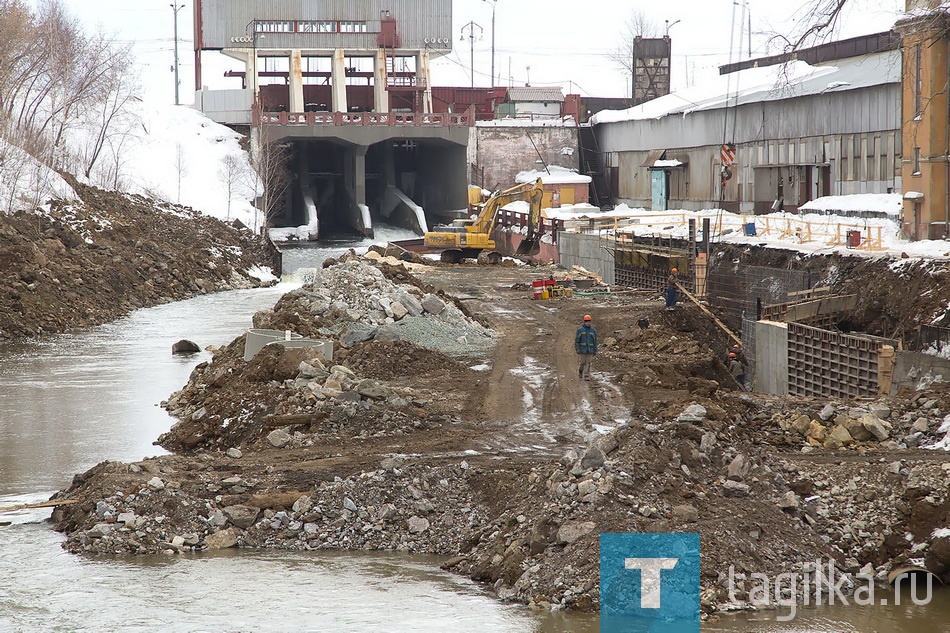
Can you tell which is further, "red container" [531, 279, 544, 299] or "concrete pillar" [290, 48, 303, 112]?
"concrete pillar" [290, 48, 303, 112]

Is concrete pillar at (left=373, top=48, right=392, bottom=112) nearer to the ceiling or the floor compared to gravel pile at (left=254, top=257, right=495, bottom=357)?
nearer to the ceiling

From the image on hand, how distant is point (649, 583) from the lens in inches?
428

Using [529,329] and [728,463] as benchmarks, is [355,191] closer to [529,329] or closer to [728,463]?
[529,329]

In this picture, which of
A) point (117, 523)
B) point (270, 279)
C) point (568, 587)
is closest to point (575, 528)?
point (568, 587)

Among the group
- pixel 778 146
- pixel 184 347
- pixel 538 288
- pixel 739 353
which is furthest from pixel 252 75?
pixel 739 353

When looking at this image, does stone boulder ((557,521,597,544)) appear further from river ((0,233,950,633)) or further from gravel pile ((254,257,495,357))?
gravel pile ((254,257,495,357))

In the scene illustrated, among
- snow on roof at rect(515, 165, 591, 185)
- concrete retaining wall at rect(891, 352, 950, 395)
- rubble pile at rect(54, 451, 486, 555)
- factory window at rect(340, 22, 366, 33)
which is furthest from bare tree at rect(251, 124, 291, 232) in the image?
rubble pile at rect(54, 451, 486, 555)

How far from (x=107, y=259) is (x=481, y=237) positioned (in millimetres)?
16556

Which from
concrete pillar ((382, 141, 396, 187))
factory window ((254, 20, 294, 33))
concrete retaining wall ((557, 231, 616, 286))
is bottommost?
concrete retaining wall ((557, 231, 616, 286))

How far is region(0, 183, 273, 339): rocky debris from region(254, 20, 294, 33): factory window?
1766 cm

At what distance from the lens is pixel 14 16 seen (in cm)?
5056

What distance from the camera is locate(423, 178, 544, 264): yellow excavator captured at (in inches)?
1898

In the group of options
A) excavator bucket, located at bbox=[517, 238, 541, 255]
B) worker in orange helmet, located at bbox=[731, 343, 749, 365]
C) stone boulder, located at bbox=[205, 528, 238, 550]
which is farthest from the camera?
excavator bucket, located at bbox=[517, 238, 541, 255]

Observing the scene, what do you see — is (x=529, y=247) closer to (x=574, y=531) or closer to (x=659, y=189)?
(x=659, y=189)
